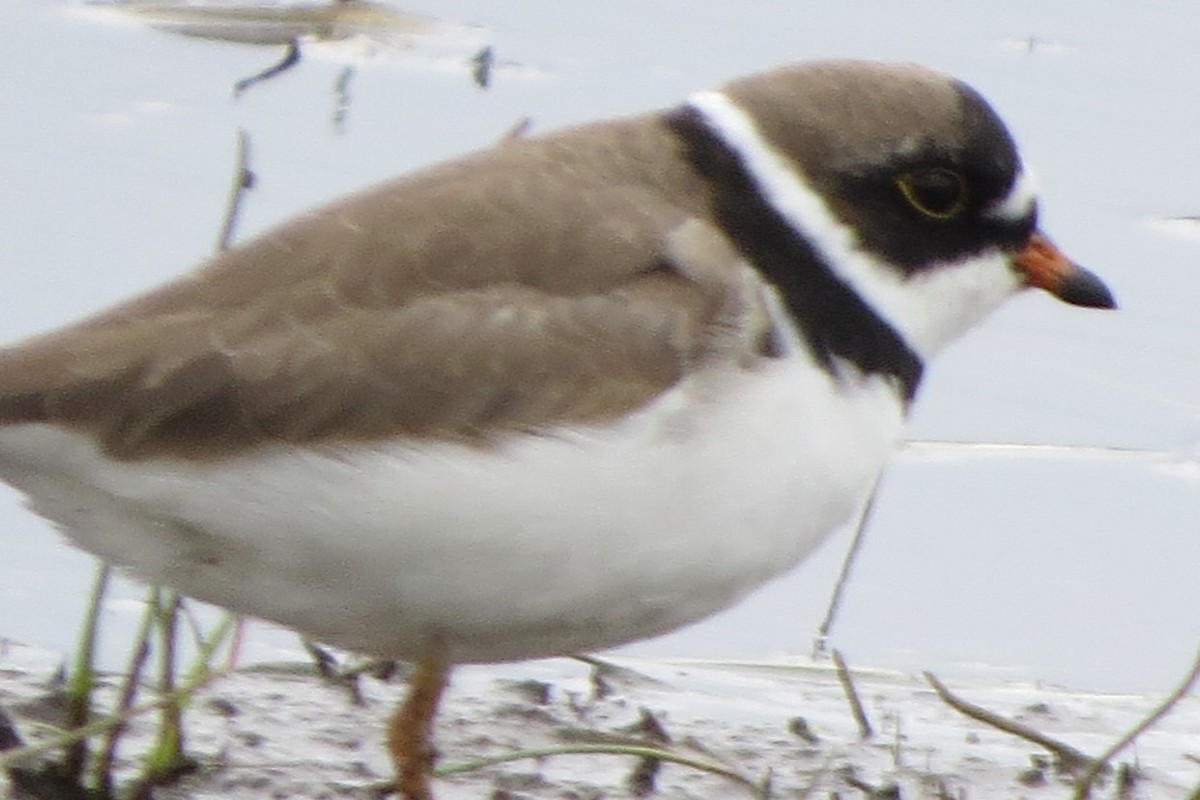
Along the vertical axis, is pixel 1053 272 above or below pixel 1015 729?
above

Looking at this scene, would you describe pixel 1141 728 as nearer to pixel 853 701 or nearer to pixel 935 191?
pixel 853 701

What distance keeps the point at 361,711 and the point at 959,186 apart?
1.49 meters

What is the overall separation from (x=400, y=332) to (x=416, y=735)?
76 centimetres

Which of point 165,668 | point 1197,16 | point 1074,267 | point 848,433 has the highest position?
point 1197,16

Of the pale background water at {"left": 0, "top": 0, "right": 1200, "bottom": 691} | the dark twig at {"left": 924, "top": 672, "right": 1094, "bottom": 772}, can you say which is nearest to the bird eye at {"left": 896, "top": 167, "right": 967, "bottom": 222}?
the dark twig at {"left": 924, "top": 672, "right": 1094, "bottom": 772}

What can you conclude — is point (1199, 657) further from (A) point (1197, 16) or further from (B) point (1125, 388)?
(A) point (1197, 16)

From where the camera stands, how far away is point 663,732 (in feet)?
17.8

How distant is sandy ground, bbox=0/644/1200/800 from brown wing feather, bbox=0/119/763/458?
2.80 feet

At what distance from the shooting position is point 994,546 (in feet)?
21.3

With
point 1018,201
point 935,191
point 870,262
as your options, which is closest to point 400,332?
point 870,262

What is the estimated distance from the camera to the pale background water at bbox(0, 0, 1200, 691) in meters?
6.21

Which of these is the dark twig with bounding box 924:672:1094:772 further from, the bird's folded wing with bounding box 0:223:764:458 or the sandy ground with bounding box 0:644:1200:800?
the bird's folded wing with bounding box 0:223:764:458

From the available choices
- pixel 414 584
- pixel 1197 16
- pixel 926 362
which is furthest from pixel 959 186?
pixel 1197 16

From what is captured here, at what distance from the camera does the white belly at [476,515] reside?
428 centimetres
